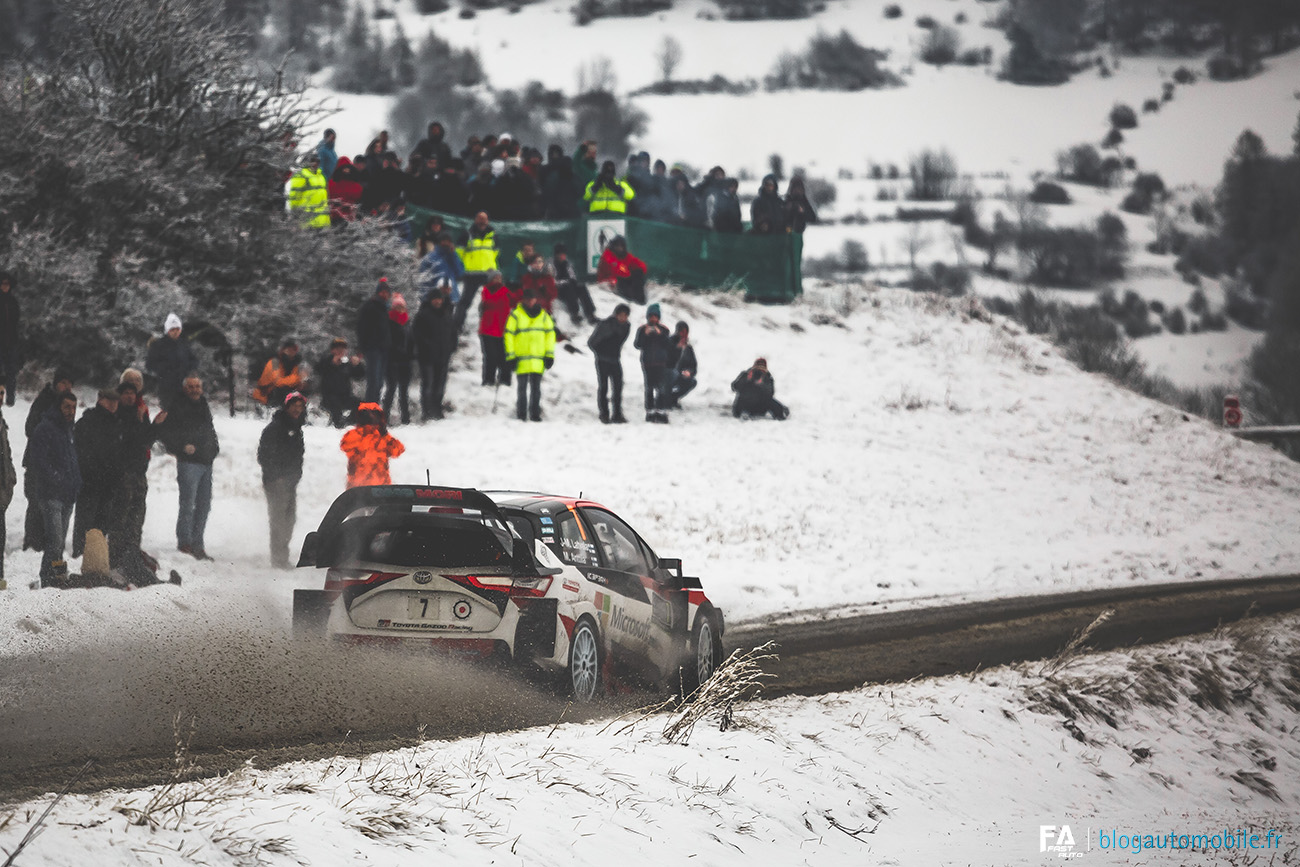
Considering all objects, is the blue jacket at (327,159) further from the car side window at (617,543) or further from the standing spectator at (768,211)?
the car side window at (617,543)

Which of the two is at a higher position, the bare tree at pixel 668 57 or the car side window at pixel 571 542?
the bare tree at pixel 668 57

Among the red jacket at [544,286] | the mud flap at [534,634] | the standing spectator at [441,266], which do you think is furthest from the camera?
the standing spectator at [441,266]

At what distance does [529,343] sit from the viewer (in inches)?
808

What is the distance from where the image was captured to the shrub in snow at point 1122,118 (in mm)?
101938

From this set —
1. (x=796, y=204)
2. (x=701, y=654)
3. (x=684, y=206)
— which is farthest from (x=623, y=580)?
(x=796, y=204)

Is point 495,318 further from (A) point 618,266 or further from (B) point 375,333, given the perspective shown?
(A) point 618,266

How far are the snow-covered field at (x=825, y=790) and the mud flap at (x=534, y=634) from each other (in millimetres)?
549

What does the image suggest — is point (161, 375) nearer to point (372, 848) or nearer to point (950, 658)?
point (950, 658)

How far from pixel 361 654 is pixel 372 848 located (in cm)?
300

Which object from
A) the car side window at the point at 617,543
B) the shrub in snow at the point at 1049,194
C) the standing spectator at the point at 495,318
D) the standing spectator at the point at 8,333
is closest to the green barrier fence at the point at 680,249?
the standing spectator at the point at 495,318

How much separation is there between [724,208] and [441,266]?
8.20m

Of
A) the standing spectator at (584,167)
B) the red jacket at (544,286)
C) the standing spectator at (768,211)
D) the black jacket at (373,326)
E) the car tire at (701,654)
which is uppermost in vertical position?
the standing spectator at (584,167)

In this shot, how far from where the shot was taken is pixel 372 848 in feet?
17.3

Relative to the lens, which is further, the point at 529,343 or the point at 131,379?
Result: the point at 529,343
